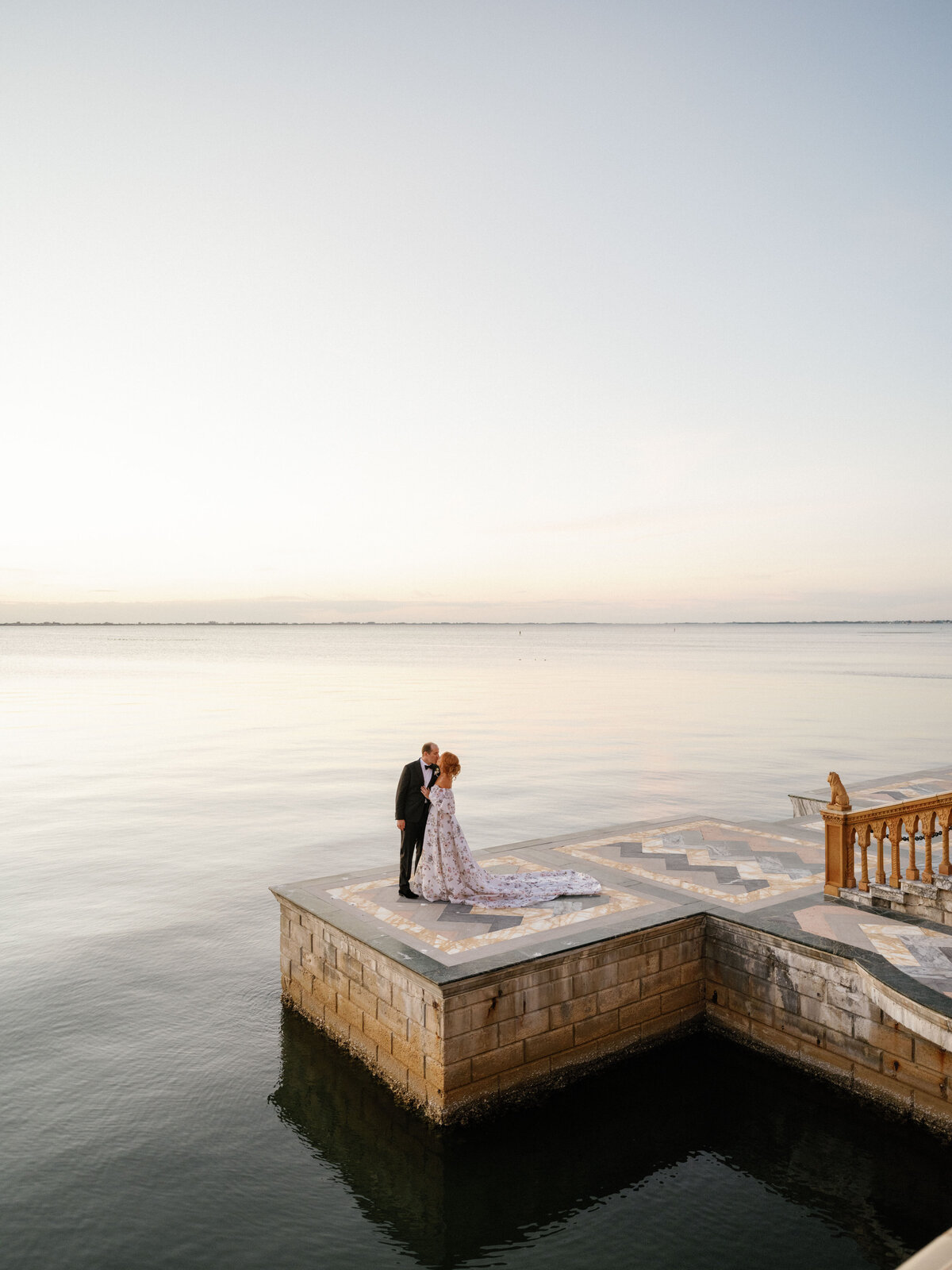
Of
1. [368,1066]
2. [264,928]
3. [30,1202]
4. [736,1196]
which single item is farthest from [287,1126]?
[264,928]

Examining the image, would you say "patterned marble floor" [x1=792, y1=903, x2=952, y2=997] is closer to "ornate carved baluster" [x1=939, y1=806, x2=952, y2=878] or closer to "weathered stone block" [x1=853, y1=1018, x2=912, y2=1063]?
"weathered stone block" [x1=853, y1=1018, x2=912, y2=1063]

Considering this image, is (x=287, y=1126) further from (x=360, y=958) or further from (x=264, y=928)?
(x=264, y=928)

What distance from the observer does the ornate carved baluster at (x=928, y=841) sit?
9.02 m

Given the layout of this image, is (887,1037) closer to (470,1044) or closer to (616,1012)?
(616,1012)

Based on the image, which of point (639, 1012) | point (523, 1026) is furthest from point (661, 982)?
point (523, 1026)

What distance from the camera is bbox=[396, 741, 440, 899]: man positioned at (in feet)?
31.0

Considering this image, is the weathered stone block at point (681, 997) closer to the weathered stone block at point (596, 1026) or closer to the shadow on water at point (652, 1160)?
the shadow on water at point (652, 1160)

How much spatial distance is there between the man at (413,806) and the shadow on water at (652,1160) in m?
2.02

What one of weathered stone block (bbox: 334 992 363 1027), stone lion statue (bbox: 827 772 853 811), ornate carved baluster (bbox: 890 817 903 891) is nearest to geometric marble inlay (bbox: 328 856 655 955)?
weathered stone block (bbox: 334 992 363 1027)


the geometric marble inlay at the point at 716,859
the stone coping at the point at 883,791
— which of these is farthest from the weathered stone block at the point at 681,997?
the stone coping at the point at 883,791

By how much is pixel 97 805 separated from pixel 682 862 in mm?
16250

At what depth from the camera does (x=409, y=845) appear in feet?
31.4

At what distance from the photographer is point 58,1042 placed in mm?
9211

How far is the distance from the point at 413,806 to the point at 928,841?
576 centimetres
